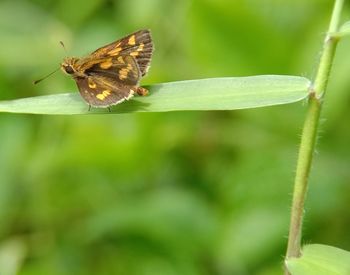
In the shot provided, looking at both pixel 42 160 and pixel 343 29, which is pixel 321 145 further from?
pixel 343 29

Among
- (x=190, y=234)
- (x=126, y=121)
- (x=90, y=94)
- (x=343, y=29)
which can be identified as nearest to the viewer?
(x=343, y=29)

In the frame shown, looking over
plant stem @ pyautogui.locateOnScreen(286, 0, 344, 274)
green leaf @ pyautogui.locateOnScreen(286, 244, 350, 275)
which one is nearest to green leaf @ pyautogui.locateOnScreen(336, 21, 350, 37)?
plant stem @ pyautogui.locateOnScreen(286, 0, 344, 274)

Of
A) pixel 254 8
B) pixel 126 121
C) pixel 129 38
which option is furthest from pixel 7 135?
pixel 129 38

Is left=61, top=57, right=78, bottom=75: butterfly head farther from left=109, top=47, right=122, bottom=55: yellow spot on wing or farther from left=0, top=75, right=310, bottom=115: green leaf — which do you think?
left=0, top=75, right=310, bottom=115: green leaf

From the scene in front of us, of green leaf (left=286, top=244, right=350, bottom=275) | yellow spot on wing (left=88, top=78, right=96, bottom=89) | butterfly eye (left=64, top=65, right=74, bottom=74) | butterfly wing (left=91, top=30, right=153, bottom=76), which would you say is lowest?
green leaf (left=286, top=244, right=350, bottom=275)

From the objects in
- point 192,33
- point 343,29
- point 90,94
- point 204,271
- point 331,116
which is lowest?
point 204,271

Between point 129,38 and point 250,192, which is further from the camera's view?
point 250,192

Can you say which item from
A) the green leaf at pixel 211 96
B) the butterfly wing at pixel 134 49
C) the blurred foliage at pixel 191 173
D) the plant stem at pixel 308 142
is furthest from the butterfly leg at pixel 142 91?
the blurred foliage at pixel 191 173
